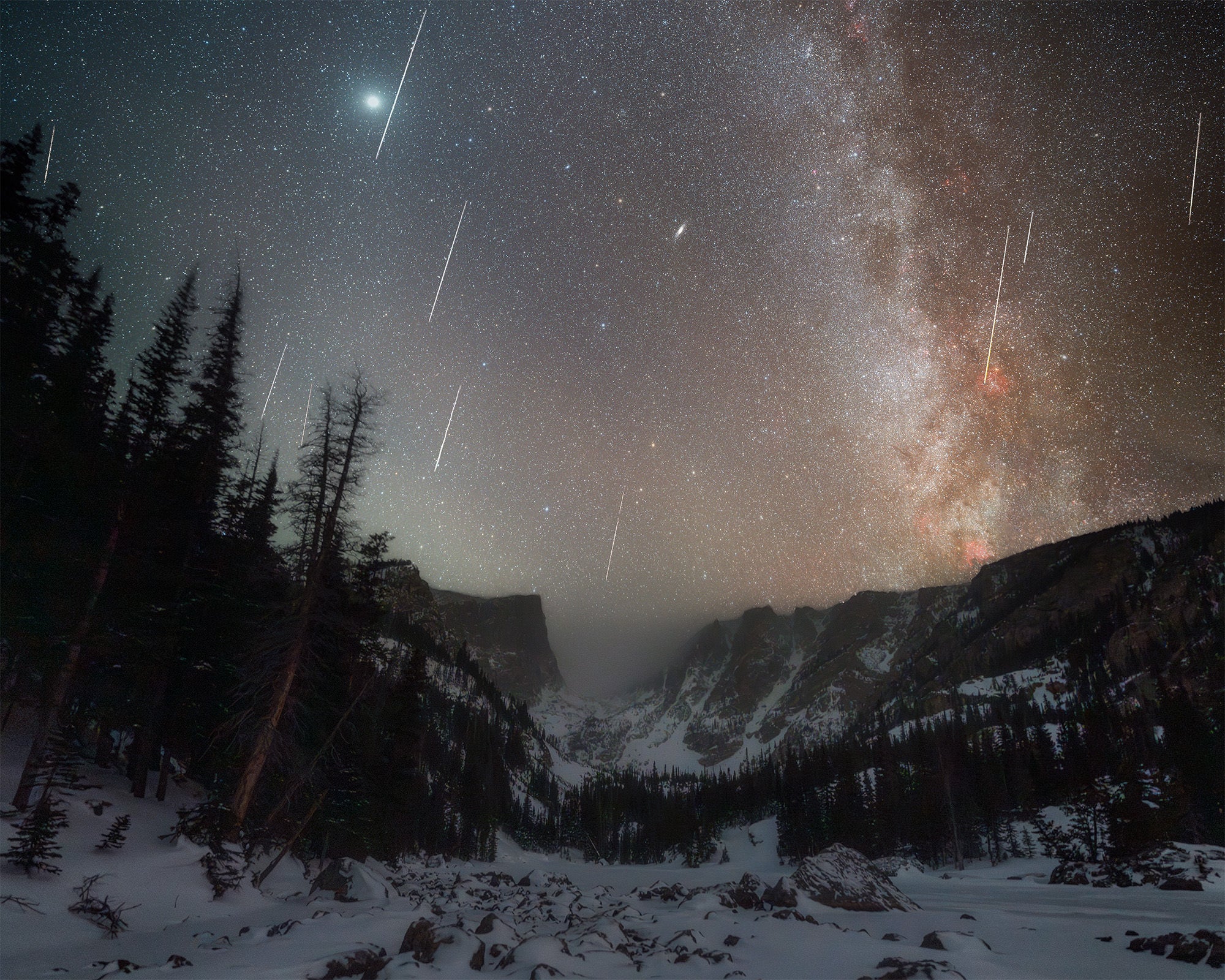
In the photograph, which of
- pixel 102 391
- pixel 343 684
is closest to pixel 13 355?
pixel 102 391

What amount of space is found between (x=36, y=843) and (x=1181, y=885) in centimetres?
3332

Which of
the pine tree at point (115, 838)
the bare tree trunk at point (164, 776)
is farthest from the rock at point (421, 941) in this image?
the bare tree trunk at point (164, 776)

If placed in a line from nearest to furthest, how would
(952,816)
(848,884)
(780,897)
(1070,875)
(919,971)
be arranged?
1. (919,971)
2. (780,897)
3. (848,884)
4. (1070,875)
5. (952,816)

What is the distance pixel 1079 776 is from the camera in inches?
2494

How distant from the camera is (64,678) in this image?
1317 centimetres

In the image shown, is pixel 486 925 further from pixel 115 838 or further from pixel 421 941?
pixel 115 838

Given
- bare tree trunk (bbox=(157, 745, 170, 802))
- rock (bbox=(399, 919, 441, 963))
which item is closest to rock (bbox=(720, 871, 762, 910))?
rock (bbox=(399, 919, 441, 963))

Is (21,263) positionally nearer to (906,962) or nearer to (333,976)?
(333,976)

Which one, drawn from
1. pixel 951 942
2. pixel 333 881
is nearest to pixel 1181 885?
pixel 951 942

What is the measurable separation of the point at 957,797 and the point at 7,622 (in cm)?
9301

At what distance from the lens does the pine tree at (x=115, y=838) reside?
42.2ft

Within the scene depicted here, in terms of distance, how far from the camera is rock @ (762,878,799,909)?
15.3m

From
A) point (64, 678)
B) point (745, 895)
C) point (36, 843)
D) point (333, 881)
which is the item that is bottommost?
point (333, 881)

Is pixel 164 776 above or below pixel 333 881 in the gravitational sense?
above
